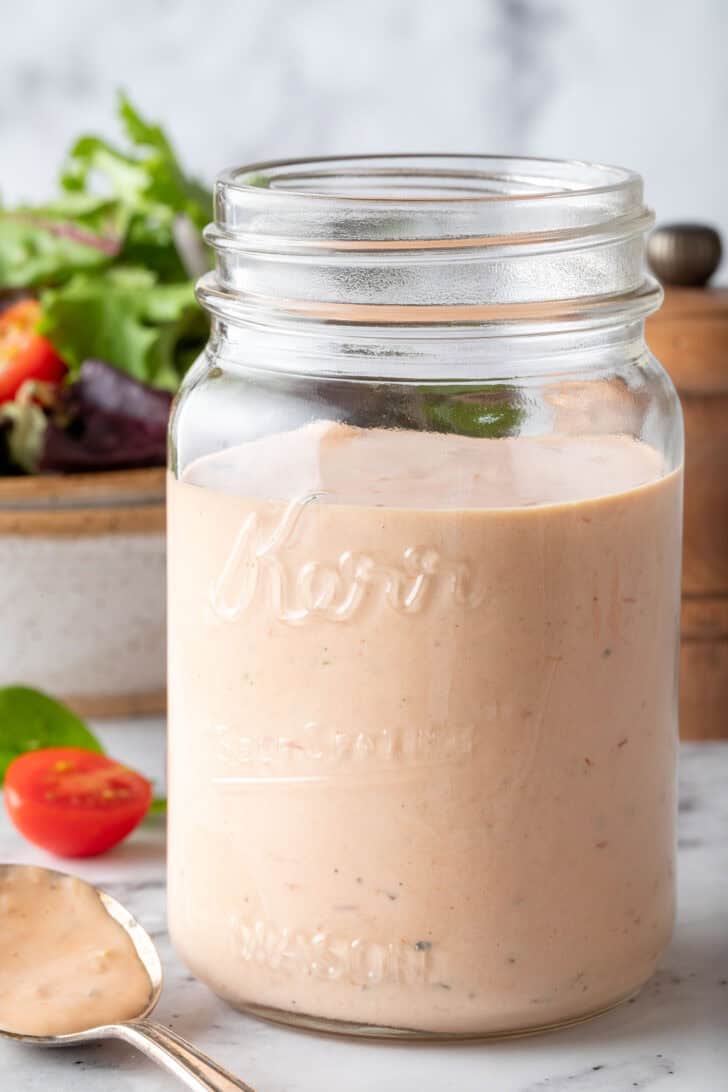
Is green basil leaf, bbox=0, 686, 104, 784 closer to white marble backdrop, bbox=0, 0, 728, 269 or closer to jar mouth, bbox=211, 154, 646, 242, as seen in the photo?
jar mouth, bbox=211, 154, 646, 242

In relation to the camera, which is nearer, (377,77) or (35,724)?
(35,724)

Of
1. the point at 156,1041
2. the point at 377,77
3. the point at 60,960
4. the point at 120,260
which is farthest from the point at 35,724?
the point at 377,77

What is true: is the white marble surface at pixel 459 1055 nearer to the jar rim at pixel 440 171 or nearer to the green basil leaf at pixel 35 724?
the green basil leaf at pixel 35 724

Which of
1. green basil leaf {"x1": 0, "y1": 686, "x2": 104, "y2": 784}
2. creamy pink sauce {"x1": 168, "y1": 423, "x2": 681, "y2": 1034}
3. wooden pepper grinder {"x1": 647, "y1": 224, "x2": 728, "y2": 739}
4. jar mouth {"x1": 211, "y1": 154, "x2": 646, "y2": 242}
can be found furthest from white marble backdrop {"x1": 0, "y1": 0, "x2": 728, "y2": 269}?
creamy pink sauce {"x1": 168, "y1": 423, "x2": 681, "y2": 1034}

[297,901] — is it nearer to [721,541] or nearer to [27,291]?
[721,541]

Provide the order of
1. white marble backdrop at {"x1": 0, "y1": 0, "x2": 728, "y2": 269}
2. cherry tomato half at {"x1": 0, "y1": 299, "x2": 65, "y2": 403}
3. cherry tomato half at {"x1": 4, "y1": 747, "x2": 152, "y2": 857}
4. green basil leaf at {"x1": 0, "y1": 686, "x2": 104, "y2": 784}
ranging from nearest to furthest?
cherry tomato half at {"x1": 4, "y1": 747, "x2": 152, "y2": 857}, green basil leaf at {"x1": 0, "y1": 686, "x2": 104, "y2": 784}, cherry tomato half at {"x1": 0, "y1": 299, "x2": 65, "y2": 403}, white marble backdrop at {"x1": 0, "y1": 0, "x2": 728, "y2": 269}

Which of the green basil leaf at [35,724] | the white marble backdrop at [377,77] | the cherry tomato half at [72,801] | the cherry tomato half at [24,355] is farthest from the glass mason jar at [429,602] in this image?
the white marble backdrop at [377,77]

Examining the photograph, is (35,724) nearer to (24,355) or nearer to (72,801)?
(72,801)
